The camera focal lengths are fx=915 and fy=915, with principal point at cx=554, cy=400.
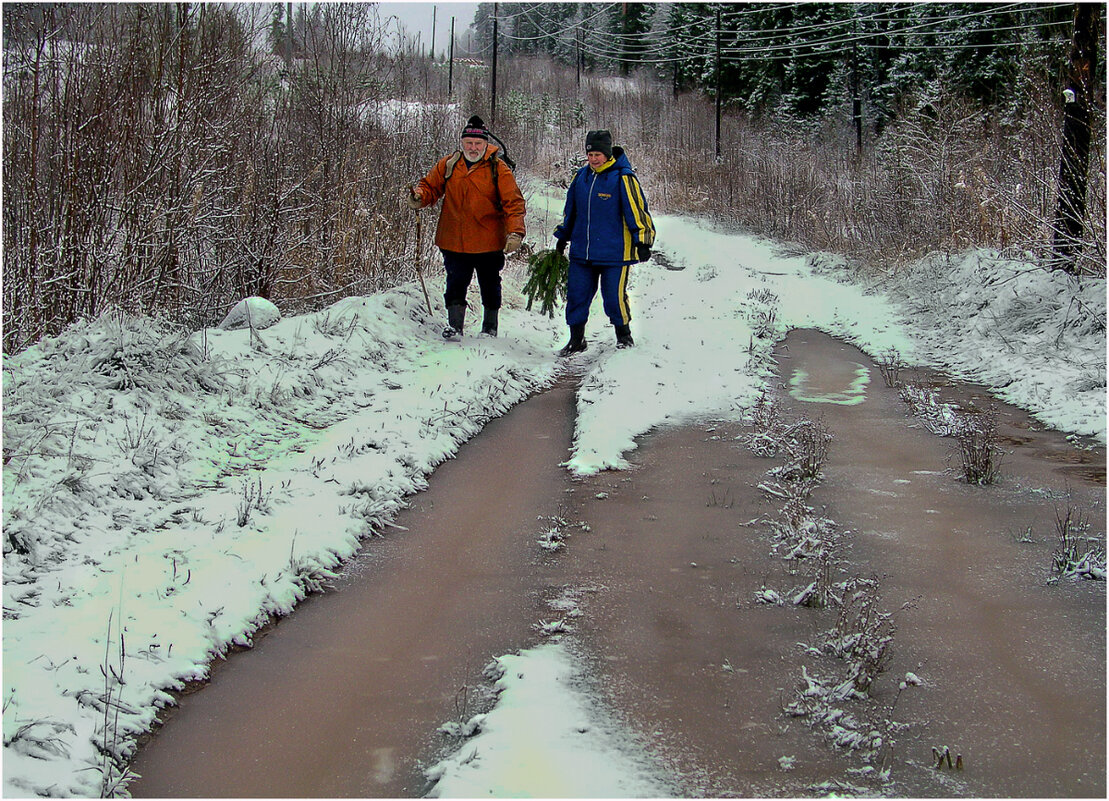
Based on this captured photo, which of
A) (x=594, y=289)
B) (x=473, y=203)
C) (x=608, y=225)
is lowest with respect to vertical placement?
(x=594, y=289)

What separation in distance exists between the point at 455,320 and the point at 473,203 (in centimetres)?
114

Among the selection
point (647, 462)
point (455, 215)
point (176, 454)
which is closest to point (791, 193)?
point (455, 215)

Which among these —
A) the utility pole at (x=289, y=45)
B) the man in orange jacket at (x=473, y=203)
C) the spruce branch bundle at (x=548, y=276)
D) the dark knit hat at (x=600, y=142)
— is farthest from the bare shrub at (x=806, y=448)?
the utility pole at (x=289, y=45)

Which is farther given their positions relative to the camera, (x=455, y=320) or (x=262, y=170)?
(x=262, y=170)

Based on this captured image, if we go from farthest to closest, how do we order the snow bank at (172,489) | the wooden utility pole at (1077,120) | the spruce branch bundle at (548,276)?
the wooden utility pole at (1077,120) < the spruce branch bundle at (548,276) < the snow bank at (172,489)

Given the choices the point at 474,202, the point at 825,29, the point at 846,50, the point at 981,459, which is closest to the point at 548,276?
the point at 474,202

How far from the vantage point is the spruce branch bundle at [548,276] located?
9680 mm

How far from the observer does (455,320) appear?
8.85 meters

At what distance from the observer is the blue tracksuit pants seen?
28.5ft

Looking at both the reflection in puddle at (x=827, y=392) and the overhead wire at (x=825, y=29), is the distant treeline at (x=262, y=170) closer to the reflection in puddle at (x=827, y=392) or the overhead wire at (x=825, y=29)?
the reflection in puddle at (x=827, y=392)

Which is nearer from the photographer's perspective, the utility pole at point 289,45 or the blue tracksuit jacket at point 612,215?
the blue tracksuit jacket at point 612,215

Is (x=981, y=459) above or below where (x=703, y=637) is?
above

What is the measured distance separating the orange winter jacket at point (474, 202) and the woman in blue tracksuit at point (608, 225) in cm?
64

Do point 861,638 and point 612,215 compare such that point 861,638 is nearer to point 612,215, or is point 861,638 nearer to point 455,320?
point 612,215
